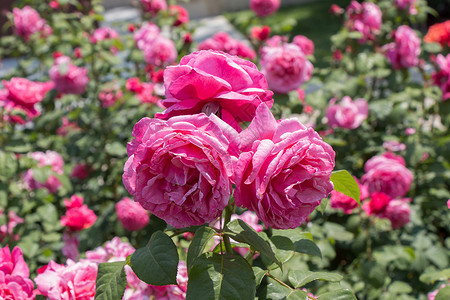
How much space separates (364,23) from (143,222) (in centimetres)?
164

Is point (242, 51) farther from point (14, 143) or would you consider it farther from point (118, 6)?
point (118, 6)

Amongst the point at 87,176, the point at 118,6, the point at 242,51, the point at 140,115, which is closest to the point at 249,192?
the point at 140,115

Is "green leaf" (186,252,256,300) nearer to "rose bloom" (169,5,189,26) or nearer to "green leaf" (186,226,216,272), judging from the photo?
"green leaf" (186,226,216,272)

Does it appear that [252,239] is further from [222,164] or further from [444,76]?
[444,76]

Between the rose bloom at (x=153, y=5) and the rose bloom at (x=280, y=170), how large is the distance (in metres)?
2.47

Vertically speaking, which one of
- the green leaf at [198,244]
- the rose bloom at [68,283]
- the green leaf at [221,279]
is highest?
the green leaf at [198,244]

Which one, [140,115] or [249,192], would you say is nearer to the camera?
[249,192]

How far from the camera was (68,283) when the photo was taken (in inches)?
39.7

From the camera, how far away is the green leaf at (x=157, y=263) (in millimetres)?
762

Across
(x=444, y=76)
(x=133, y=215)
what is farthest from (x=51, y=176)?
(x=444, y=76)

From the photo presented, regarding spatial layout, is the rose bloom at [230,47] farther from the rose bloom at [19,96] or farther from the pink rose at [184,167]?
the pink rose at [184,167]

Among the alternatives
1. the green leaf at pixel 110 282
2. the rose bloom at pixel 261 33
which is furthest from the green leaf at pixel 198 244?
the rose bloom at pixel 261 33

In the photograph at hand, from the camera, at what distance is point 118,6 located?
13062 millimetres

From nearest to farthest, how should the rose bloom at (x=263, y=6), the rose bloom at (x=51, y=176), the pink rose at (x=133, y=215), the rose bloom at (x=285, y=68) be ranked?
the pink rose at (x=133, y=215)
the rose bloom at (x=285, y=68)
the rose bloom at (x=51, y=176)
the rose bloom at (x=263, y=6)
